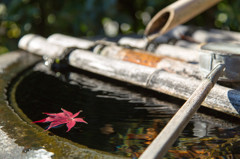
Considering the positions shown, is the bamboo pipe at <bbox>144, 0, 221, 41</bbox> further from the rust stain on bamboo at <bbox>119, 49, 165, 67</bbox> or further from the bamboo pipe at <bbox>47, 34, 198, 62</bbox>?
the rust stain on bamboo at <bbox>119, 49, 165, 67</bbox>

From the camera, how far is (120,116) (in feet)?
5.42

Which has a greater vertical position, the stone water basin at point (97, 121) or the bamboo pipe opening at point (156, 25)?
the bamboo pipe opening at point (156, 25)

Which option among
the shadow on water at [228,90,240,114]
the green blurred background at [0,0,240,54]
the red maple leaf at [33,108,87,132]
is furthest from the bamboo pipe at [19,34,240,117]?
the green blurred background at [0,0,240,54]

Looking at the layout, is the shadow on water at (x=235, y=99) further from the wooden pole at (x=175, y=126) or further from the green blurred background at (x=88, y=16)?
the green blurred background at (x=88, y=16)

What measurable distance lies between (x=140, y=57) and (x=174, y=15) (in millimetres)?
446

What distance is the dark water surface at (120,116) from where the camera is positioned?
4.33ft

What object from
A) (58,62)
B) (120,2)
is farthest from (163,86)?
(120,2)

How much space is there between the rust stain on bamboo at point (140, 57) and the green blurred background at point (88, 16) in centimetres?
206

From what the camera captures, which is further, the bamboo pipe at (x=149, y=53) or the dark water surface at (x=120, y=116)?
the bamboo pipe at (x=149, y=53)

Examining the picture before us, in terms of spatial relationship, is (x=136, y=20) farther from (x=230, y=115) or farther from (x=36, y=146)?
(x=36, y=146)

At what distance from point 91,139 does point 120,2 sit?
409cm

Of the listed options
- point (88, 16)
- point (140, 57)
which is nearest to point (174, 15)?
point (140, 57)

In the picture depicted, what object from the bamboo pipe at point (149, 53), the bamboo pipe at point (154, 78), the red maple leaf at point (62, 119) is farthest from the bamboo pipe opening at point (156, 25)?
the red maple leaf at point (62, 119)

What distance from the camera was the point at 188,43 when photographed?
118 inches
